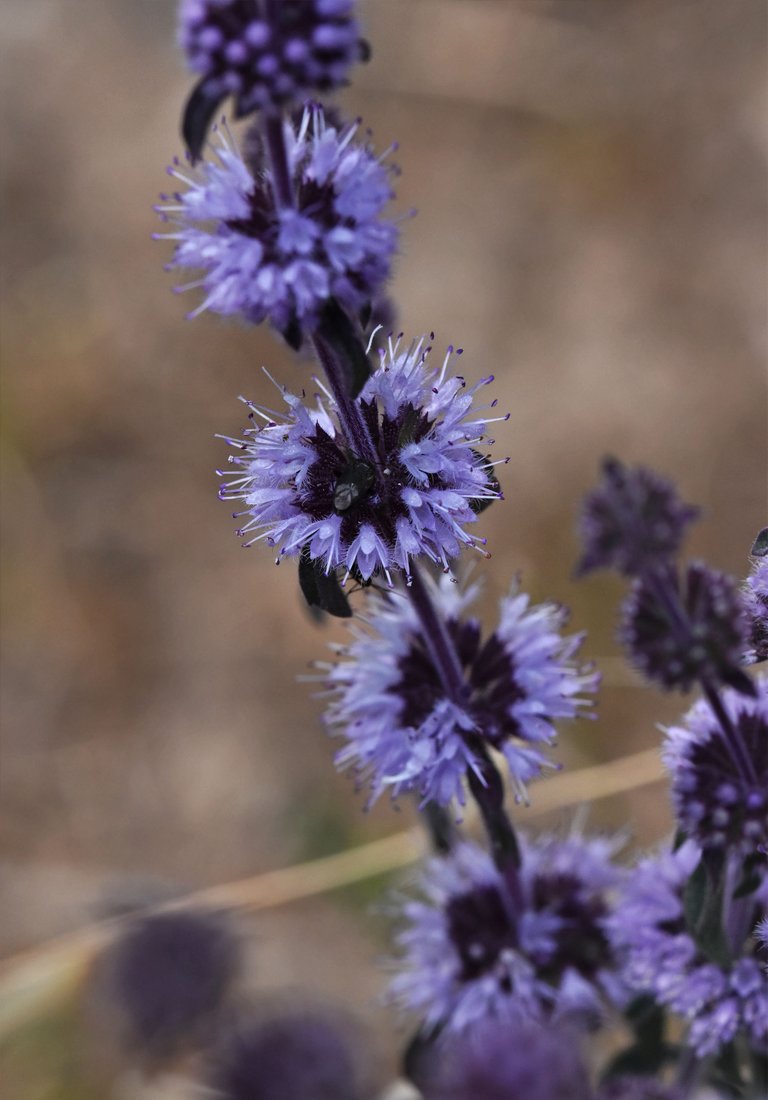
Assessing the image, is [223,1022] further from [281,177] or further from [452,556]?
[281,177]

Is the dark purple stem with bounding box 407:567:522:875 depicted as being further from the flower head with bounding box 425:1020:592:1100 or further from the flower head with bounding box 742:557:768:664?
the flower head with bounding box 742:557:768:664

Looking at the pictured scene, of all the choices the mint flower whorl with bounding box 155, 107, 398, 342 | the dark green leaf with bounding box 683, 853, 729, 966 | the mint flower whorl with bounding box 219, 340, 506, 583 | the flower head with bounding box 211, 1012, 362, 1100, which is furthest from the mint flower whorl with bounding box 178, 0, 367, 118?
the flower head with bounding box 211, 1012, 362, 1100

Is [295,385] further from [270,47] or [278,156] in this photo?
[270,47]

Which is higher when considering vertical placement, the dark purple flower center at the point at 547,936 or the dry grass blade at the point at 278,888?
the dry grass blade at the point at 278,888

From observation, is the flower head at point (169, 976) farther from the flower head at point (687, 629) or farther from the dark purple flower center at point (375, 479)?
the flower head at point (687, 629)

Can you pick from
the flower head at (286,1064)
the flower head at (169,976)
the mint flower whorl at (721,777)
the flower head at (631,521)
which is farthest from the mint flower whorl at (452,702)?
the flower head at (169,976)

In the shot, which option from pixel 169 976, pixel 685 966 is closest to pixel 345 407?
pixel 685 966
